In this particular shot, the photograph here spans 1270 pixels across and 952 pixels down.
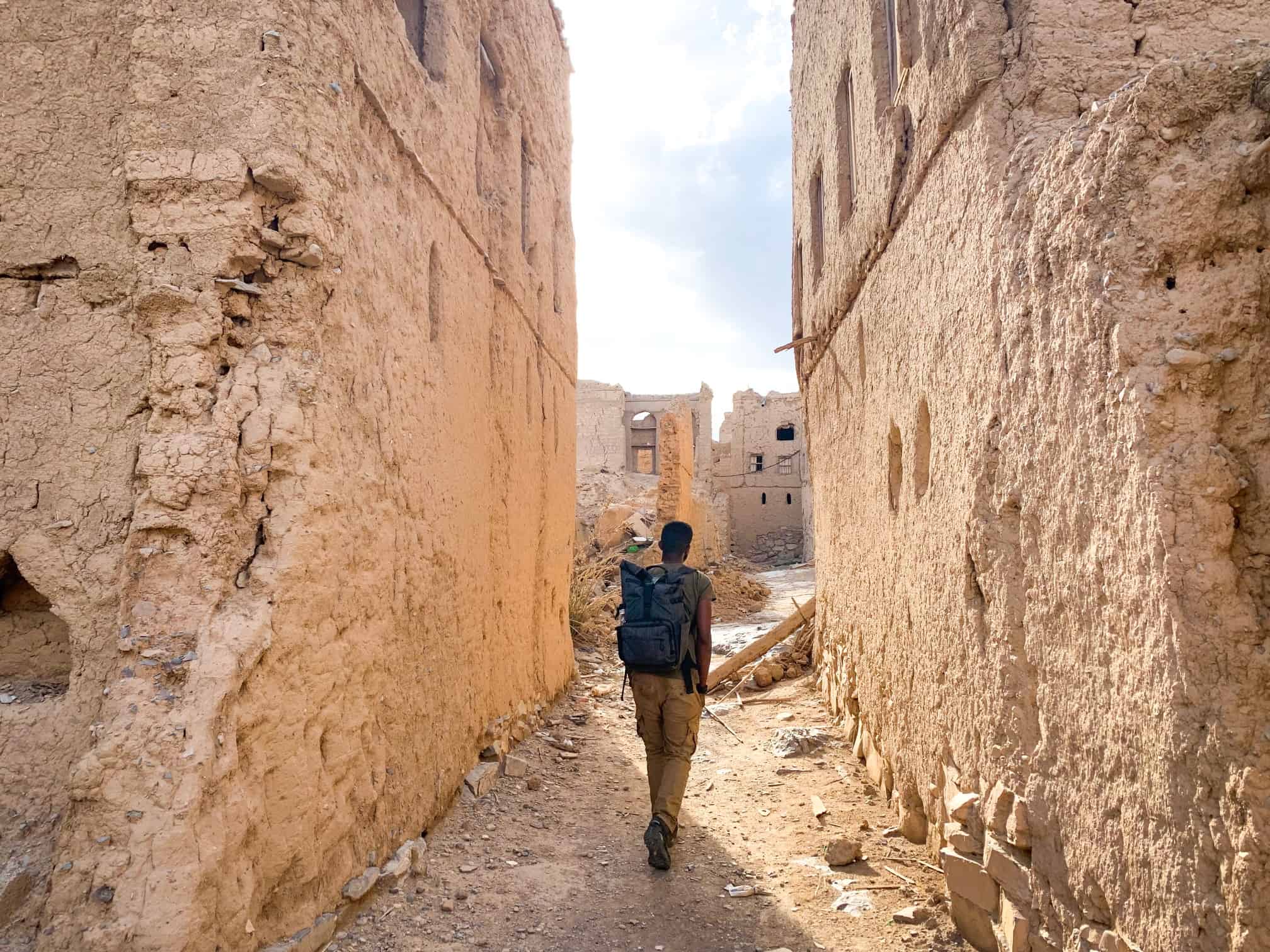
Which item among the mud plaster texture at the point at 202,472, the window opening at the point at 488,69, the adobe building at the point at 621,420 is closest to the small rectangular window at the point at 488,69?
the window opening at the point at 488,69

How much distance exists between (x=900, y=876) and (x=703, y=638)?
1.34 m

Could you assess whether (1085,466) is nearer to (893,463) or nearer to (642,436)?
(893,463)

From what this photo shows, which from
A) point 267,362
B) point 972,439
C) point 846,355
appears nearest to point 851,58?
point 846,355

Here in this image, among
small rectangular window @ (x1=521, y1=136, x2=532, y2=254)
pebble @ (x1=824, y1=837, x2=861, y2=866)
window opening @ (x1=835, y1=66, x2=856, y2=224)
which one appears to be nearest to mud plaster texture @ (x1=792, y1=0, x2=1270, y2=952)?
pebble @ (x1=824, y1=837, x2=861, y2=866)

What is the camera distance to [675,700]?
3.93 meters

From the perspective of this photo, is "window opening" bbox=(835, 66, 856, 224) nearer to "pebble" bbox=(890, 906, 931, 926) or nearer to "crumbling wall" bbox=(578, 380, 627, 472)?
"pebble" bbox=(890, 906, 931, 926)

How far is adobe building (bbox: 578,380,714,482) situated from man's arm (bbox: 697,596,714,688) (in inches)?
776

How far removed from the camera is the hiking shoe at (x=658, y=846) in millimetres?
3639

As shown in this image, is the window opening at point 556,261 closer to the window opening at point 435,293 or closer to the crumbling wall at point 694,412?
the window opening at point 435,293

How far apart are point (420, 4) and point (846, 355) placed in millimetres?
3321

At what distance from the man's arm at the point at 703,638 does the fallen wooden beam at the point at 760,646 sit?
3433mm

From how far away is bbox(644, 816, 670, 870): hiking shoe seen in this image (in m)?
3.64

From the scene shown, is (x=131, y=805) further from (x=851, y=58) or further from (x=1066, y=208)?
(x=851, y=58)

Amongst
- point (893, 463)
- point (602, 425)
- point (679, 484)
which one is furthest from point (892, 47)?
point (602, 425)
